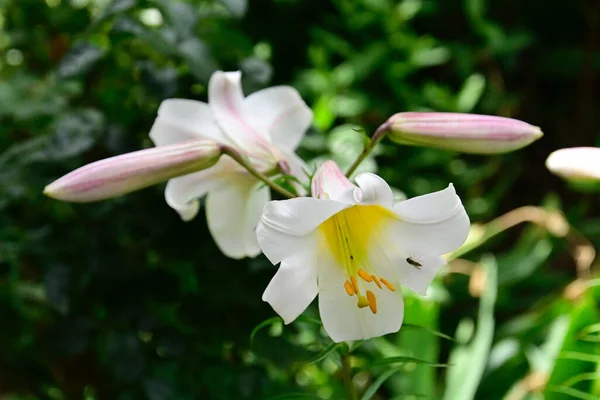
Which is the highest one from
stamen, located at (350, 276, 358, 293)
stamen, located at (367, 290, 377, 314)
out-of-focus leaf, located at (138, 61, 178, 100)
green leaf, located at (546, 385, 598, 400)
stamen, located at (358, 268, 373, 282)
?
stamen, located at (358, 268, 373, 282)

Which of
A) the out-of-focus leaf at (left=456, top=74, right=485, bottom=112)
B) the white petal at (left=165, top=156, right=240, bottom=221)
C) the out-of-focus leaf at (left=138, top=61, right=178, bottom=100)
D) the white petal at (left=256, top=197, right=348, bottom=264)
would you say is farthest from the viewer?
the out-of-focus leaf at (left=456, top=74, right=485, bottom=112)

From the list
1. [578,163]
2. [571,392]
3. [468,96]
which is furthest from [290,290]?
[468,96]

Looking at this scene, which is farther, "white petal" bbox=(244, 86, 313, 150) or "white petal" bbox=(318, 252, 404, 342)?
"white petal" bbox=(244, 86, 313, 150)

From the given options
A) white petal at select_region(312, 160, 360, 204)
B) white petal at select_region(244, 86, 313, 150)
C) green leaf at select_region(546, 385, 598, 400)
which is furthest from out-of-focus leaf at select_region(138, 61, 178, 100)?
green leaf at select_region(546, 385, 598, 400)

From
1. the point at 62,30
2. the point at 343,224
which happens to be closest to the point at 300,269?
the point at 343,224

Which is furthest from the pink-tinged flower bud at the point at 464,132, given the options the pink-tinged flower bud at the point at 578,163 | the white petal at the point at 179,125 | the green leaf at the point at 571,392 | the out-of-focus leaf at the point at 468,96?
the out-of-focus leaf at the point at 468,96

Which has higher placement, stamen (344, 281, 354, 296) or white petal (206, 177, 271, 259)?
stamen (344, 281, 354, 296)

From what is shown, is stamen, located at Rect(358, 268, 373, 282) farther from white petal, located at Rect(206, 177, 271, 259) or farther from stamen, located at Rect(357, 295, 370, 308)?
white petal, located at Rect(206, 177, 271, 259)
